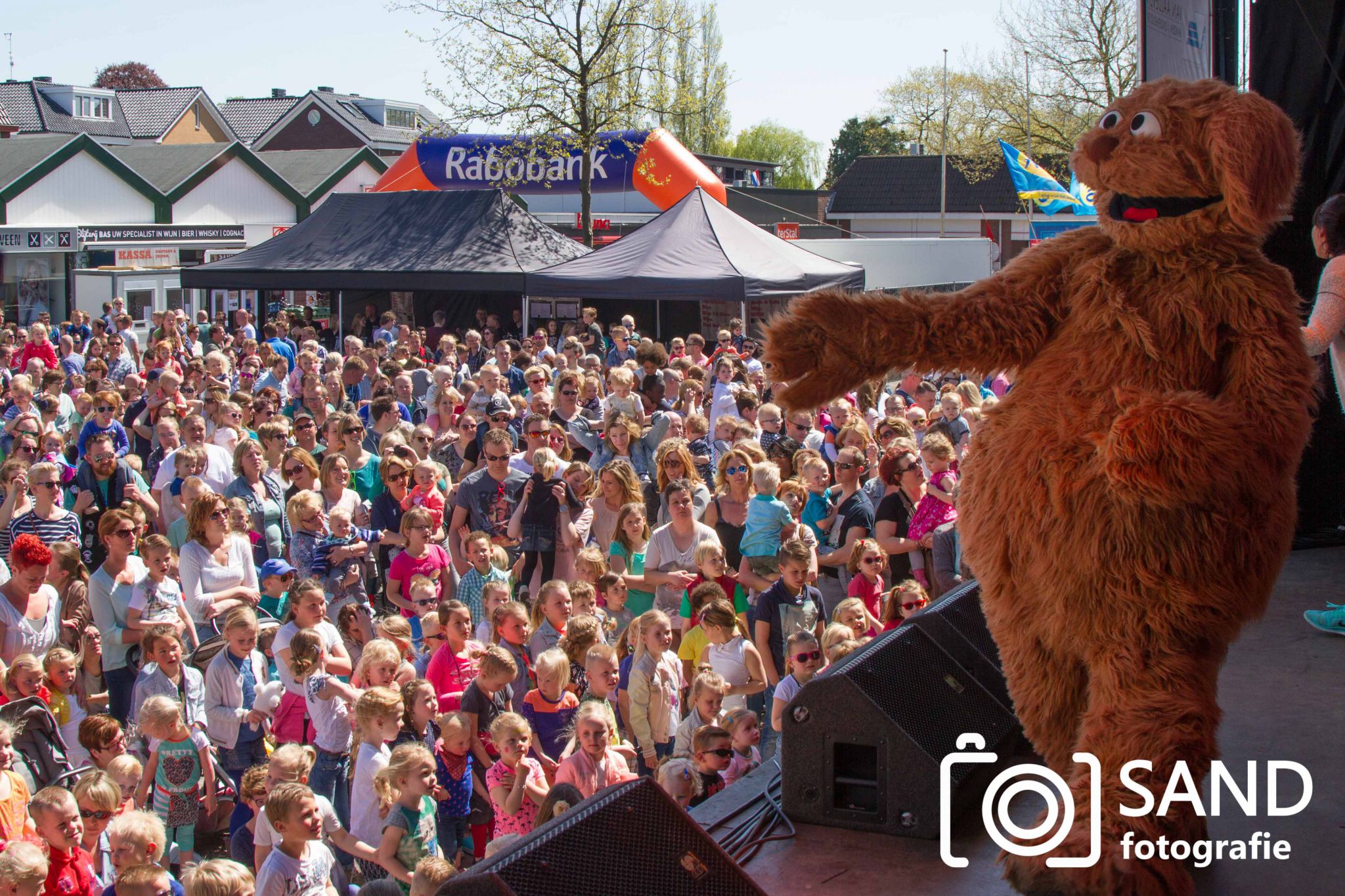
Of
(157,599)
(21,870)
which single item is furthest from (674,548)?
(21,870)

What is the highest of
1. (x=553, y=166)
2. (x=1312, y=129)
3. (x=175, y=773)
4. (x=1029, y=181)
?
(x=553, y=166)

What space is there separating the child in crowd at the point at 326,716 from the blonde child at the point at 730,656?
1.66 m

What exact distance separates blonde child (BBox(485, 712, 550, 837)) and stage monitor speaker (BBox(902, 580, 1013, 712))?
1.82 meters

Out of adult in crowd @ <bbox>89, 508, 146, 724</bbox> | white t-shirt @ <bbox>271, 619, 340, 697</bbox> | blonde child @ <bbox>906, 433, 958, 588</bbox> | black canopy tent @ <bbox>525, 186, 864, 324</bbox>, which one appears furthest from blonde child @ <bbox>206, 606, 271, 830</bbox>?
black canopy tent @ <bbox>525, 186, 864, 324</bbox>

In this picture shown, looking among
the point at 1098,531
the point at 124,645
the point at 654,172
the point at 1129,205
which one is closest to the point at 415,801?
the point at 124,645

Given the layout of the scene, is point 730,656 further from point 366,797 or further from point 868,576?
point 366,797

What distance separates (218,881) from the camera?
413 cm

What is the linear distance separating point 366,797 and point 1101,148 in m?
3.65

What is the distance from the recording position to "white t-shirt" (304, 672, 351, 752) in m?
5.54

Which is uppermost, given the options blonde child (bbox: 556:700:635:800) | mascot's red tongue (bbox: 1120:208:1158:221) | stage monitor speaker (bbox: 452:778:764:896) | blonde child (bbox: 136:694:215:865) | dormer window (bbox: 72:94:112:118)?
dormer window (bbox: 72:94:112:118)

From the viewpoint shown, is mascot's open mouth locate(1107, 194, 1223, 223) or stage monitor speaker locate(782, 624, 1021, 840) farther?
stage monitor speaker locate(782, 624, 1021, 840)

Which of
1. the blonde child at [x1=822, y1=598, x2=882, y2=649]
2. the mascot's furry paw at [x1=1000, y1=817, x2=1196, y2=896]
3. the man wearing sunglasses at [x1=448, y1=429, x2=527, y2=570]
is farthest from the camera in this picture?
the man wearing sunglasses at [x1=448, y1=429, x2=527, y2=570]

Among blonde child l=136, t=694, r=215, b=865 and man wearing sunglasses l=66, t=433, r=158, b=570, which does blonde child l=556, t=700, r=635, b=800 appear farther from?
man wearing sunglasses l=66, t=433, r=158, b=570

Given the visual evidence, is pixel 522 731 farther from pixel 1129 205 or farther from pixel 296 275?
pixel 296 275
